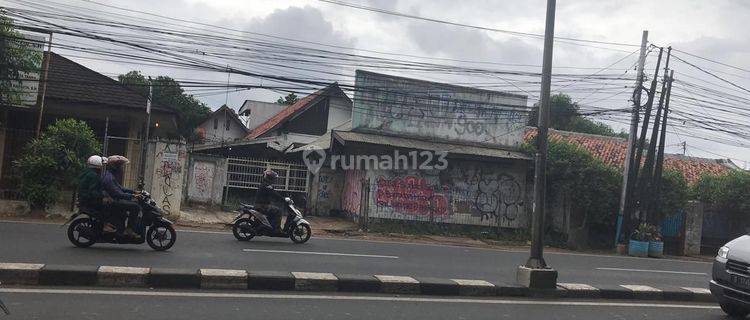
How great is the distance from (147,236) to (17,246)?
190cm

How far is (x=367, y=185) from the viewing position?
749 inches

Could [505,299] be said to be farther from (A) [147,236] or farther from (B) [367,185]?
(B) [367,185]

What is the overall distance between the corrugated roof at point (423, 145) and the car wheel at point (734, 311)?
1213 centimetres

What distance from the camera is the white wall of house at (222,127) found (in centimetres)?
4522

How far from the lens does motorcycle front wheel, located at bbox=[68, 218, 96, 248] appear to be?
31.3 ft

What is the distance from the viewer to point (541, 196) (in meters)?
8.87

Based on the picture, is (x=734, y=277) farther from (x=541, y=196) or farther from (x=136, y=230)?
(x=136, y=230)

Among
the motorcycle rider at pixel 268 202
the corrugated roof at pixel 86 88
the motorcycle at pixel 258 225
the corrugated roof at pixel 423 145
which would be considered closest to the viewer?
the motorcycle at pixel 258 225

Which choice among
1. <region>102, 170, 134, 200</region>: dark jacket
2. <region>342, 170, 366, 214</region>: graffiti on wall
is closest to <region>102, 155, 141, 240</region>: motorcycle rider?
<region>102, 170, 134, 200</region>: dark jacket

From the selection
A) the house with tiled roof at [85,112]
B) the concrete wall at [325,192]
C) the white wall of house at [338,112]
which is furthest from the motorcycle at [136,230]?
the white wall of house at [338,112]

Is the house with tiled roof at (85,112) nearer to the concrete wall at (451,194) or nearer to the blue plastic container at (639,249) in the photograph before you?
the concrete wall at (451,194)

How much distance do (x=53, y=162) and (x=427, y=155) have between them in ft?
36.0

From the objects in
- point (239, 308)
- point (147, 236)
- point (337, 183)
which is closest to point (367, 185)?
point (337, 183)

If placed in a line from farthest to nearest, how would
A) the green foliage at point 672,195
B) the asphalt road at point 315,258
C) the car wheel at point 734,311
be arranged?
the green foliage at point 672,195 < the asphalt road at point 315,258 < the car wheel at point 734,311
